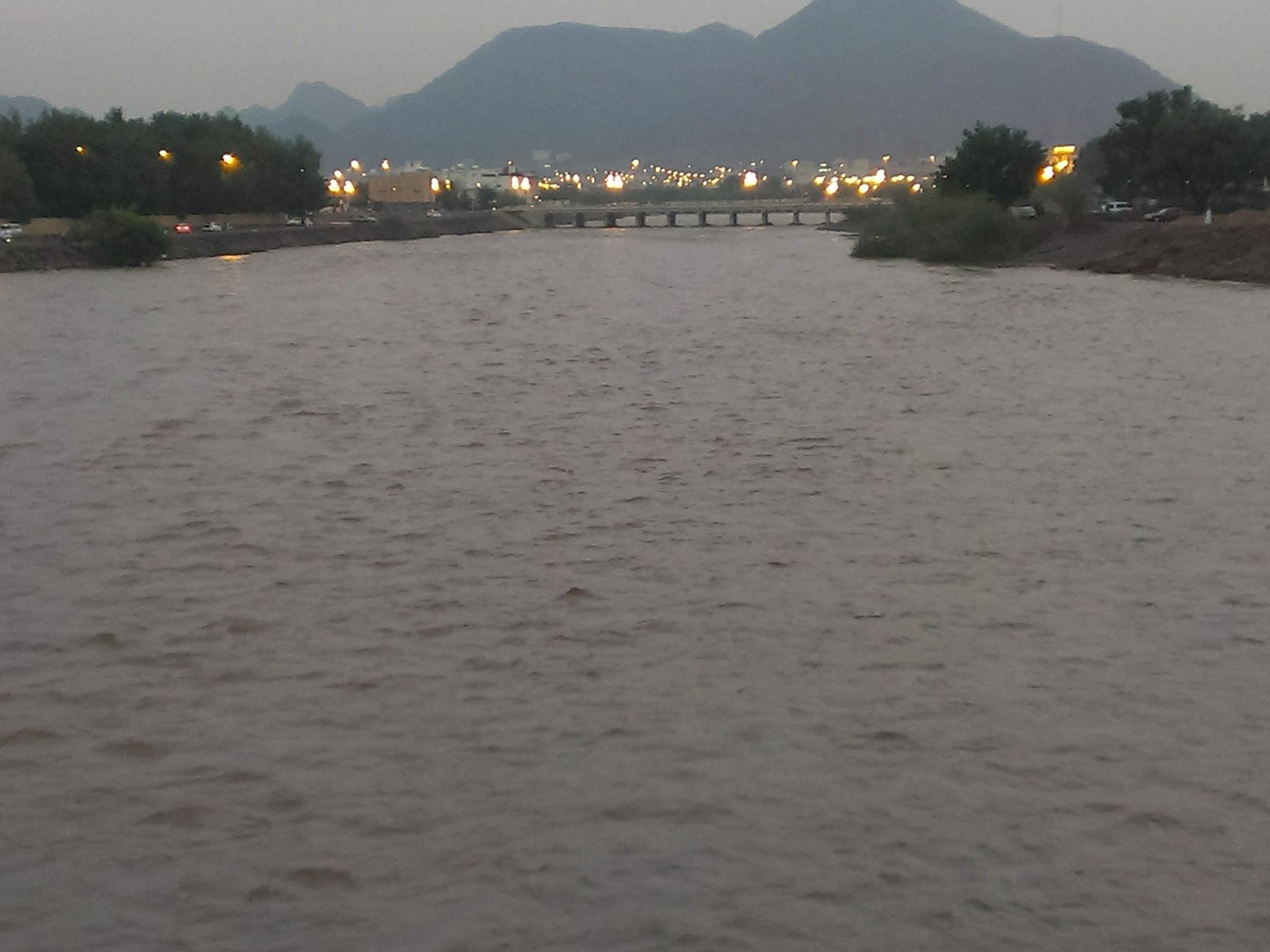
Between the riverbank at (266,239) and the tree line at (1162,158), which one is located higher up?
the tree line at (1162,158)

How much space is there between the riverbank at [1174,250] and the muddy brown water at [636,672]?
97.8 feet

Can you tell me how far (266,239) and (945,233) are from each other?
38.1m

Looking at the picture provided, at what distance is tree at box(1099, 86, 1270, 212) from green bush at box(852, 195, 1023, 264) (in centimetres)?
942

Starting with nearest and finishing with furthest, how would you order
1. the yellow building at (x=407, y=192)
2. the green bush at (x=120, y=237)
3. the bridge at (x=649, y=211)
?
the green bush at (x=120, y=237) < the bridge at (x=649, y=211) < the yellow building at (x=407, y=192)

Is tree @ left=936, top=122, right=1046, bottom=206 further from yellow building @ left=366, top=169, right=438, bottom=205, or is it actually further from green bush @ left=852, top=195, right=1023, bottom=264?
yellow building @ left=366, top=169, right=438, bottom=205

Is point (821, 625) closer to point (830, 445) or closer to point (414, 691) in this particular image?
point (414, 691)

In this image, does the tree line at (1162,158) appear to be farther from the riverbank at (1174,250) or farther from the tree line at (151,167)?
the tree line at (151,167)

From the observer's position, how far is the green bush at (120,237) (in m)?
61.9

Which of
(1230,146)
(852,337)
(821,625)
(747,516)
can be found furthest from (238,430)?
(1230,146)

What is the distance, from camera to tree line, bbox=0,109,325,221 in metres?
74.4

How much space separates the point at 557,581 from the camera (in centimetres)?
1111

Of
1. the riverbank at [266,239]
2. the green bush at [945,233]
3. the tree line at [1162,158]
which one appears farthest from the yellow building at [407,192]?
the green bush at [945,233]

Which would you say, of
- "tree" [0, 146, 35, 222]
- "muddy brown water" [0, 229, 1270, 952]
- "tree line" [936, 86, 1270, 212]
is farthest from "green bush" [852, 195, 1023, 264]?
"muddy brown water" [0, 229, 1270, 952]

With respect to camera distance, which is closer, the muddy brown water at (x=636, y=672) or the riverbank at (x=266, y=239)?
the muddy brown water at (x=636, y=672)
